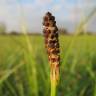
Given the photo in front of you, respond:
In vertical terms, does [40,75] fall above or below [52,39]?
below

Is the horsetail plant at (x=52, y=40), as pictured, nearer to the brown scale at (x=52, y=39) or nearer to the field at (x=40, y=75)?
the brown scale at (x=52, y=39)

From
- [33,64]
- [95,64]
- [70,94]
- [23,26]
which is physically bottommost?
[95,64]

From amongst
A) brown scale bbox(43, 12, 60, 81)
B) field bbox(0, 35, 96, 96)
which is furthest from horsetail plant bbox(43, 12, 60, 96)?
field bbox(0, 35, 96, 96)

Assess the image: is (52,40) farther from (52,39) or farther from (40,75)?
(40,75)

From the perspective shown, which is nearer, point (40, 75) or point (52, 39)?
point (52, 39)

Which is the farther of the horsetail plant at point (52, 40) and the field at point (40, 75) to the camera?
the field at point (40, 75)

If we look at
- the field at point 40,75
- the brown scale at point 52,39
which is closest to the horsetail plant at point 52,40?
the brown scale at point 52,39

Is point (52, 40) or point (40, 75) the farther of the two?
point (40, 75)

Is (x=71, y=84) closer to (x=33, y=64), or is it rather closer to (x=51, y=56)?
(x=33, y=64)

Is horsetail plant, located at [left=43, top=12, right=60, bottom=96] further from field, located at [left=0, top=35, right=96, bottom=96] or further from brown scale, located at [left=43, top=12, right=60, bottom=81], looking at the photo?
field, located at [left=0, top=35, right=96, bottom=96]

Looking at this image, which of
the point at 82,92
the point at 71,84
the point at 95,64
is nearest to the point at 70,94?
the point at 82,92

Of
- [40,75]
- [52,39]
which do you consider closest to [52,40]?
[52,39]
